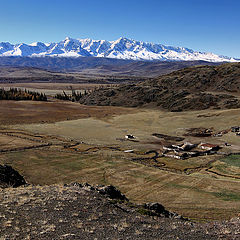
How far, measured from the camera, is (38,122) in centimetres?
10850

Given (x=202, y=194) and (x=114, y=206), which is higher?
(x=114, y=206)

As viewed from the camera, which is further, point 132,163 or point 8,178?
point 132,163

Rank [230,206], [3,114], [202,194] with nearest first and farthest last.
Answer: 1. [230,206]
2. [202,194]
3. [3,114]

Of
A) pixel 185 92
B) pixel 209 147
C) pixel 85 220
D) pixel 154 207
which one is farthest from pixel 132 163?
pixel 185 92

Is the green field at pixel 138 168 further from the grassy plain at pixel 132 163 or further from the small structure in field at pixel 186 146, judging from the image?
the small structure in field at pixel 186 146

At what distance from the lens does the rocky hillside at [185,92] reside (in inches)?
5832

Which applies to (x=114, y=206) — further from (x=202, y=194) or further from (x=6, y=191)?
(x=202, y=194)

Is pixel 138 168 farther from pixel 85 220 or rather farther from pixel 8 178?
pixel 85 220

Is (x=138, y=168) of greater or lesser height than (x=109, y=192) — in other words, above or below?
below

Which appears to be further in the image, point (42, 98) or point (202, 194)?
point (42, 98)

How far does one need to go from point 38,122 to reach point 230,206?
287 feet

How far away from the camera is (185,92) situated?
16588 centimetres

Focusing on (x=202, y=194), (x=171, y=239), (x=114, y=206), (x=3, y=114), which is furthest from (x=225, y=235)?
(x=3, y=114)

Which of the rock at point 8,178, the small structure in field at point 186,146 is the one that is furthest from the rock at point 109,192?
the small structure in field at point 186,146
